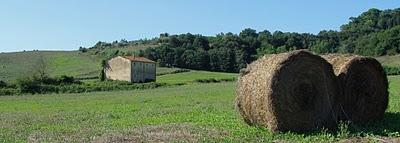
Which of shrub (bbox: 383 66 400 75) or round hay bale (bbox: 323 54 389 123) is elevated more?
round hay bale (bbox: 323 54 389 123)

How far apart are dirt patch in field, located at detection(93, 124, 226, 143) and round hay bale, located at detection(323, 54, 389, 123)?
3845 millimetres

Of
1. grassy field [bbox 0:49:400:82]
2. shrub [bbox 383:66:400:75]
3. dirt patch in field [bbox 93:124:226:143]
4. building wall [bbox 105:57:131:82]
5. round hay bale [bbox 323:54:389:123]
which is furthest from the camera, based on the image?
building wall [bbox 105:57:131:82]

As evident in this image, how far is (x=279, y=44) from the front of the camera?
120 m

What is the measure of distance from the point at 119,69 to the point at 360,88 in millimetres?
90398

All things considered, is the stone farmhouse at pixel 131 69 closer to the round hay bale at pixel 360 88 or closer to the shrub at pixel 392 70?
the shrub at pixel 392 70

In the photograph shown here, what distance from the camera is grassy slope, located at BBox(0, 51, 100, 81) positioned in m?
105

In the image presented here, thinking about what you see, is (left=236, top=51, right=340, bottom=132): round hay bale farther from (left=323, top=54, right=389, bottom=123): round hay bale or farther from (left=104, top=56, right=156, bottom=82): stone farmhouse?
(left=104, top=56, right=156, bottom=82): stone farmhouse

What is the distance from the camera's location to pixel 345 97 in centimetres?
1695

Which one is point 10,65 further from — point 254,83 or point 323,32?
point 254,83

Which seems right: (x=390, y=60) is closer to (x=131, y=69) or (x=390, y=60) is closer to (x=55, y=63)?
(x=131, y=69)

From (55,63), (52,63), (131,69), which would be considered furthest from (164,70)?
(52,63)

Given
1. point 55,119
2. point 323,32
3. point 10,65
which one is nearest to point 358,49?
point 323,32

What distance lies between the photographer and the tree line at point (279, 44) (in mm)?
100500

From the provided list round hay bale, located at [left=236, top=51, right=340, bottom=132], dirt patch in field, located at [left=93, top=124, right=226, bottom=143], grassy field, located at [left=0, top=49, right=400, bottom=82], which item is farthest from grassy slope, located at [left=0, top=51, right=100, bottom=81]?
round hay bale, located at [left=236, top=51, right=340, bottom=132]
